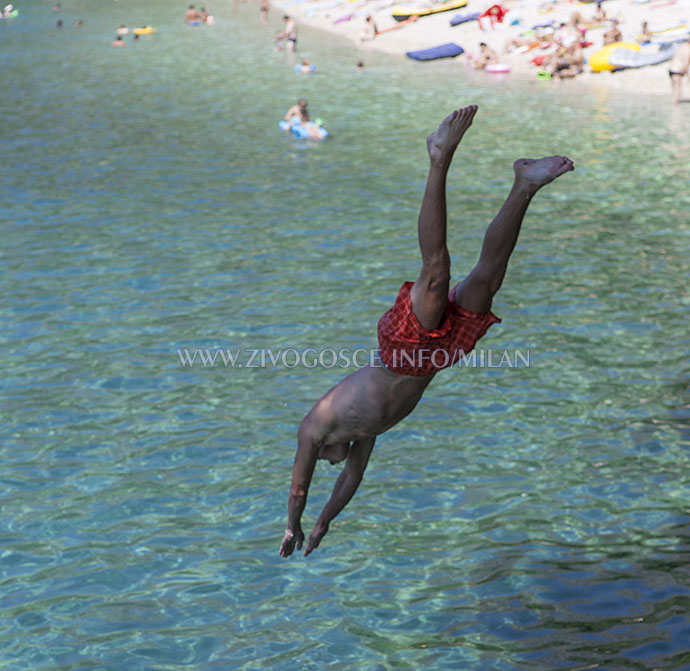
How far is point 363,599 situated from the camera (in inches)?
438

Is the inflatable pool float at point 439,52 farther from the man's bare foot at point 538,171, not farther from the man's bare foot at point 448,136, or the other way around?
the man's bare foot at point 448,136

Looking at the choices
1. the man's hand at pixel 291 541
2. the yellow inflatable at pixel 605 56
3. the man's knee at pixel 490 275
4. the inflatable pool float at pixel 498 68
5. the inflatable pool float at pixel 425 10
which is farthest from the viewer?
the inflatable pool float at pixel 425 10

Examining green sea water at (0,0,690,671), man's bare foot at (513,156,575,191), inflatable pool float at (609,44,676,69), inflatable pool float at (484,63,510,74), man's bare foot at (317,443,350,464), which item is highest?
inflatable pool float at (609,44,676,69)

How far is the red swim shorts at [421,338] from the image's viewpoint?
6.11 meters

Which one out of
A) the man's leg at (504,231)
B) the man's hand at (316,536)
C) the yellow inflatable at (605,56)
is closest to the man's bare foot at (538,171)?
the man's leg at (504,231)

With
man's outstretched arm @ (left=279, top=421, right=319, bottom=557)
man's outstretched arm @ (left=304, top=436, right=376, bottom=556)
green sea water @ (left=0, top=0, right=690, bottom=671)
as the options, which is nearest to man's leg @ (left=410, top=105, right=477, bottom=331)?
man's outstretched arm @ (left=279, top=421, right=319, bottom=557)

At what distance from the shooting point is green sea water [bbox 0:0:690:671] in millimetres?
10742

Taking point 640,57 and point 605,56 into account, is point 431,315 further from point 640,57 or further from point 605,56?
point 605,56

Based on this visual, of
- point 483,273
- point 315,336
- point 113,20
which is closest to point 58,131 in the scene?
point 315,336

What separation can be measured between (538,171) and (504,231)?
0.43 meters

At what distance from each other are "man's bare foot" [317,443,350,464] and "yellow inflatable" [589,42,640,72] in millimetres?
39019

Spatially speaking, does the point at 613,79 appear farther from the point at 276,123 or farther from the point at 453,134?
the point at 453,134

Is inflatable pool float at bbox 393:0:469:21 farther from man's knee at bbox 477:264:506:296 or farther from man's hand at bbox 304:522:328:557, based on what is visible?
man's knee at bbox 477:264:506:296

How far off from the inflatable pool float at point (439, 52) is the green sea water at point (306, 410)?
20.6m
